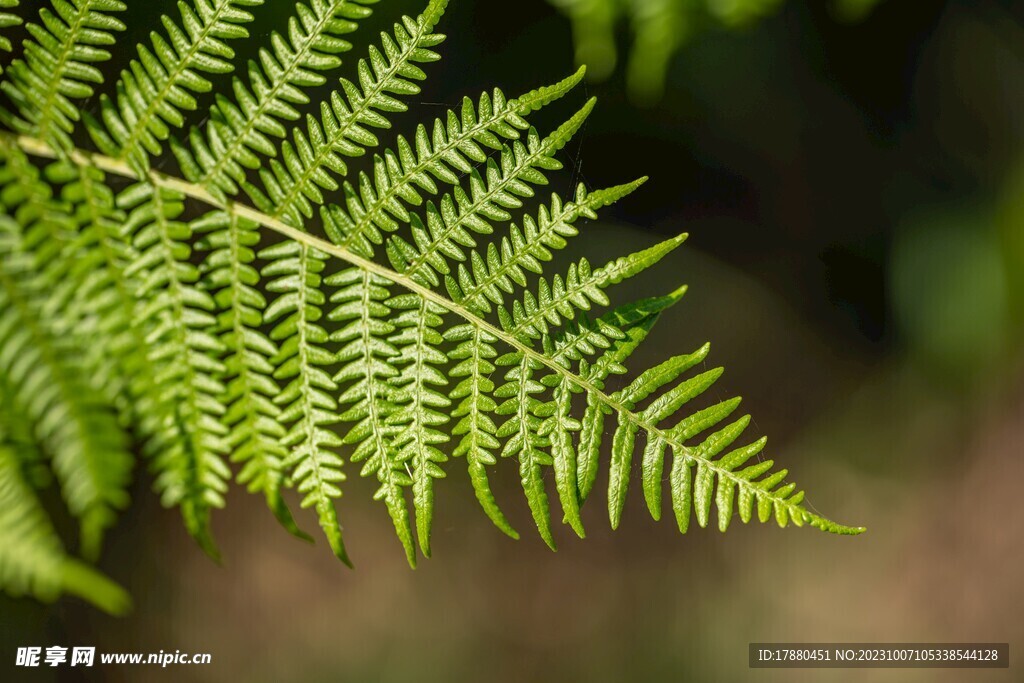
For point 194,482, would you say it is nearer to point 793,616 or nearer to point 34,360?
point 34,360

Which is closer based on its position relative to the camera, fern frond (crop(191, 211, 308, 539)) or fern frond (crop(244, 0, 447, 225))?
fern frond (crop(191, 211, 308, 539))

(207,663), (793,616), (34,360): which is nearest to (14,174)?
(34,360)

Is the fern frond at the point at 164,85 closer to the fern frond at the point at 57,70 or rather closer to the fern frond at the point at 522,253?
the fern frond at the point at 57,70

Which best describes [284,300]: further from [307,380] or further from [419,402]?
[419,402]

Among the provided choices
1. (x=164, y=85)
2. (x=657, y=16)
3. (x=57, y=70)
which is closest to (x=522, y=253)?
(x=164, y=85)

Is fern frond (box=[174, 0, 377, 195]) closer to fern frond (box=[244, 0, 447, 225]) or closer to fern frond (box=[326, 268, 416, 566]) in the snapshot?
fern frond (box=[244, 0, 447, 225])

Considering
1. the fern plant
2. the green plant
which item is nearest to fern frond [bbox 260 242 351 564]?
the fern plant
